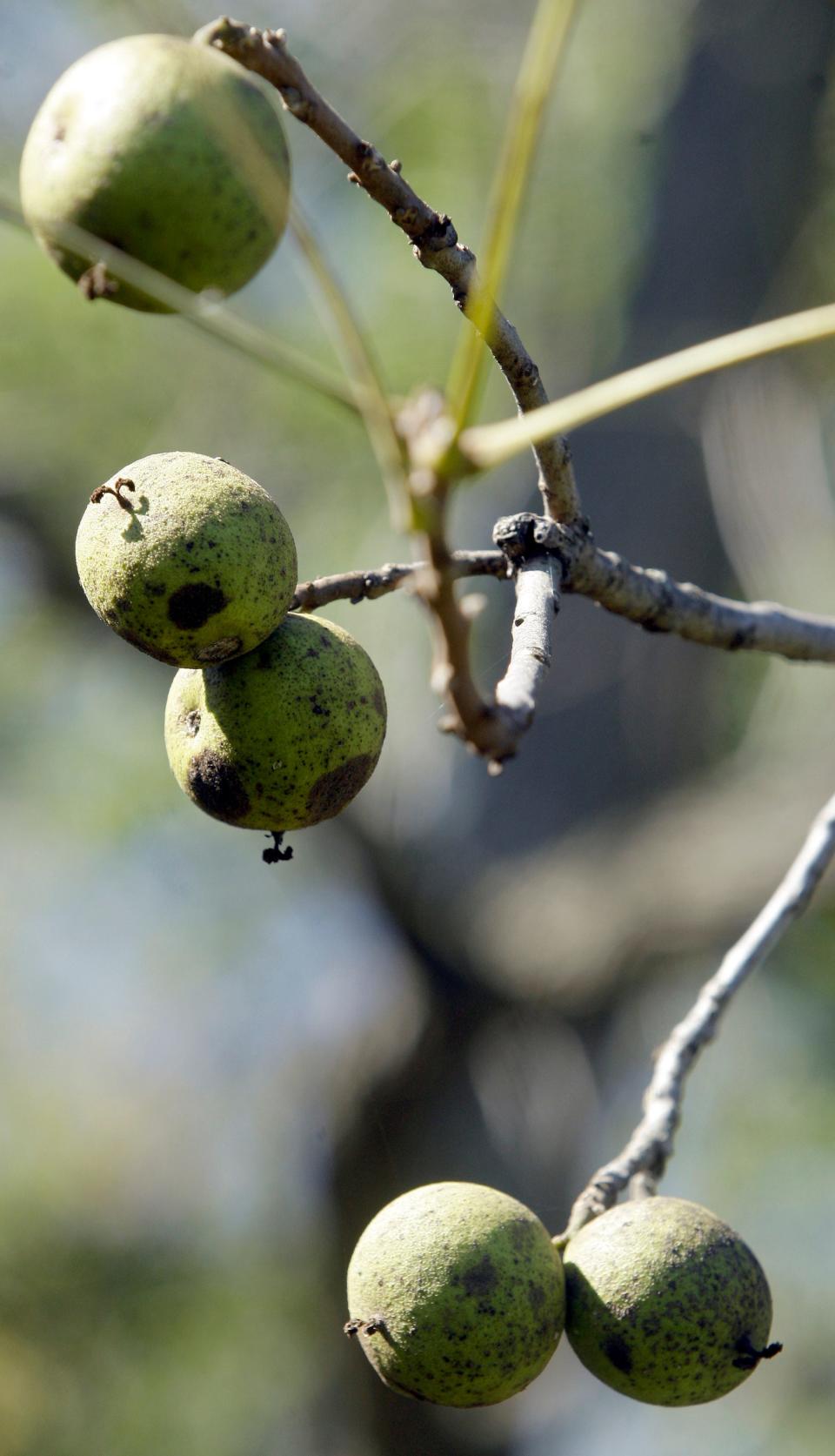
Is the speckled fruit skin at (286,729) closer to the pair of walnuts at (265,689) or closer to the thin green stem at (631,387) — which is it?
the pair of walnuts at (265,689)

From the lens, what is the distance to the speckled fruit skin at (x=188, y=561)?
1541 millimetres

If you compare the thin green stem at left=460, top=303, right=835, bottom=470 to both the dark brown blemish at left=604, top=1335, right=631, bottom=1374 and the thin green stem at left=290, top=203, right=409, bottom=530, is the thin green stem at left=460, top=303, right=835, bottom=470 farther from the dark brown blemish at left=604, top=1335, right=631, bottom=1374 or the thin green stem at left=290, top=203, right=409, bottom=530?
the dark brown blemish at left=604, top=1335, right=631, bottom=1374

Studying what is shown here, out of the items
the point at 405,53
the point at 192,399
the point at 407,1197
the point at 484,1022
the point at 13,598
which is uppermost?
the point at 405,53

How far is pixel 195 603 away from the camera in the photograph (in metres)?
1.53

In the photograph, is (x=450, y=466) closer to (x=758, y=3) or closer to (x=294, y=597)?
(x=294, y=597)

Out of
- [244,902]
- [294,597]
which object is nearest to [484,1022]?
[244,902]

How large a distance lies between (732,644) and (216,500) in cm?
101

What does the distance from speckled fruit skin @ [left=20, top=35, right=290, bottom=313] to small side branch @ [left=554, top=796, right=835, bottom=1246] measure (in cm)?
128

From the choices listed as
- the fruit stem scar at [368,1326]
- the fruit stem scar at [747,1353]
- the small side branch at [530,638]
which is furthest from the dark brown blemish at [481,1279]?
the small side branch at [530,638]

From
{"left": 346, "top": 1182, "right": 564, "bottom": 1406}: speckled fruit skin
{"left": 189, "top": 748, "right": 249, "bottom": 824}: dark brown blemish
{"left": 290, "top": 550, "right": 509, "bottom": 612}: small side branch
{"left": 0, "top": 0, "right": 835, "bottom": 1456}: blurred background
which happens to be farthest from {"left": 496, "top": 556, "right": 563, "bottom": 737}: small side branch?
{"left": 0, "top": 0, "right": 835, "bottom": 1456}: blurred background

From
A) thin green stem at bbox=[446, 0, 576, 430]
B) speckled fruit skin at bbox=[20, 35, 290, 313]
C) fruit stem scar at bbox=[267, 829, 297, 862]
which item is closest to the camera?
thin green stem at bbox=[446, 0, 576, 430]

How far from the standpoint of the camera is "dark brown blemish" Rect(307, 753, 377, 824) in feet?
5.57

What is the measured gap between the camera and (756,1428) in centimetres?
730

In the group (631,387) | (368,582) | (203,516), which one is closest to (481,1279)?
(368,582)
